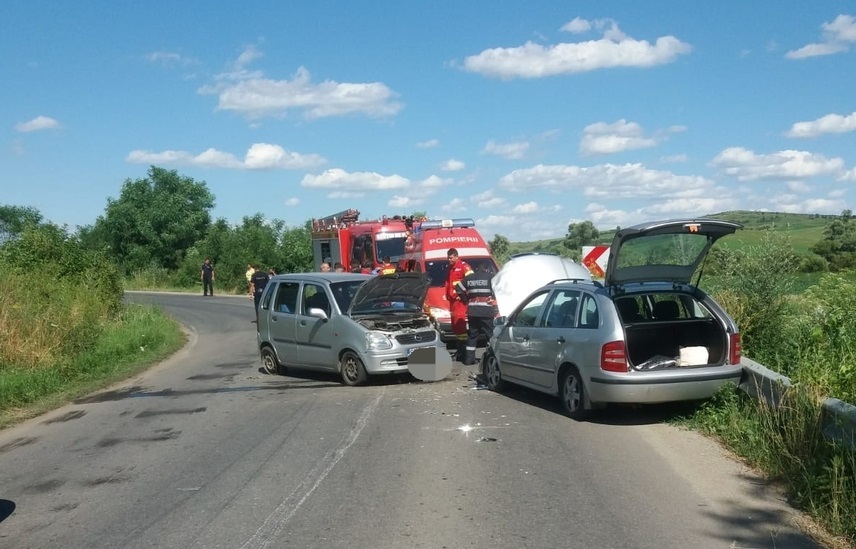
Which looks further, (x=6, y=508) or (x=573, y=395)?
(x=573, y=395)

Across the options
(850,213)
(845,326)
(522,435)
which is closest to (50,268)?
(522,435)

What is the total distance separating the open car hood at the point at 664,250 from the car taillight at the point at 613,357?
3.17 feet

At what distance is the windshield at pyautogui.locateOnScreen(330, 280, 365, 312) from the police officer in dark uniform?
1869mm

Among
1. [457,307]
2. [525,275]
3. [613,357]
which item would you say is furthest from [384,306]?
[613,357]

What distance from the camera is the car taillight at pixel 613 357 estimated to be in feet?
30.4

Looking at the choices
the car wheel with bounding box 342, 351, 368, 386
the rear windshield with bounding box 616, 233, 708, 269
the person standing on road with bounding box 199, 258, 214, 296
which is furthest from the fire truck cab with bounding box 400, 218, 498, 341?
the person standing on road with bounding box 199, 258, 214, 296

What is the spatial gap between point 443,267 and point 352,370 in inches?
216

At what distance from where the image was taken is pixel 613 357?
930 centimetres

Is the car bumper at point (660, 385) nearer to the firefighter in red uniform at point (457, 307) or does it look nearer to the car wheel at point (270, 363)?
the firefighter in red uniform at point (457, 307)

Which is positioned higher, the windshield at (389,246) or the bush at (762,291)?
the windshield at (389,246)

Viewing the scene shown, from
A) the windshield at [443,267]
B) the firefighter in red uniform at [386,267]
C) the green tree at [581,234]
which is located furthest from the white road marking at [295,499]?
the green tree at [581,234]

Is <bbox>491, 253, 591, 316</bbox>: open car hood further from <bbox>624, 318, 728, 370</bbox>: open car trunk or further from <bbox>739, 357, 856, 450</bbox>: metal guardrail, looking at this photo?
<bbox>739, 357, 856, 450</bbox>: metal guardrail

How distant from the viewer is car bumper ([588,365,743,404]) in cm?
923

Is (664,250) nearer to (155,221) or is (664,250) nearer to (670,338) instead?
(670,338)
